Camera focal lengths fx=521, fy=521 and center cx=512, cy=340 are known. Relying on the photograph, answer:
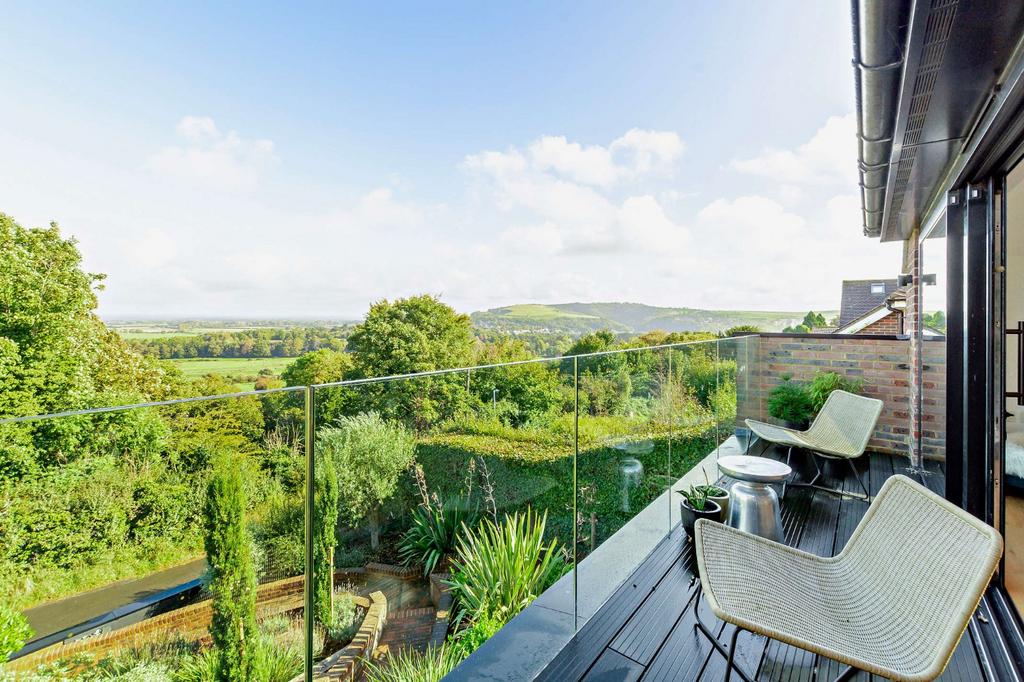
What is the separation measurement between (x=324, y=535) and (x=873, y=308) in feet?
41.2

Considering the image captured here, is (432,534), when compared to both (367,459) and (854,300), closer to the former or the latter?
(367,459)

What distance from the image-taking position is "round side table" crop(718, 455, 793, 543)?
2773 mm

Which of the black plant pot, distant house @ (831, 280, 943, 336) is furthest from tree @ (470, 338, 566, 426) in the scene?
distant house @ (831, 280, 943, 336)

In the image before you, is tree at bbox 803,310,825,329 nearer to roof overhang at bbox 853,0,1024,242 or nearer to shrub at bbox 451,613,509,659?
roof overhang at bbox 853,0,1024,242

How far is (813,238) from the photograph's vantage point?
21578 millimetres

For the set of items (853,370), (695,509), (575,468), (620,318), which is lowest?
(695,509)

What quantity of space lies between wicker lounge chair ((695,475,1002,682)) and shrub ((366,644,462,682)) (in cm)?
91

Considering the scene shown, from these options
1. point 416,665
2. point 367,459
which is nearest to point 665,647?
point 416,665

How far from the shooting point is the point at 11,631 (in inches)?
39.1

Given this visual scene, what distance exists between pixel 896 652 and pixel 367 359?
49.1 feet

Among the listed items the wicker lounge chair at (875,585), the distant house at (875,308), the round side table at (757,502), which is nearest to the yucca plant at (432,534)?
the wicker lounge chair at (875,585)

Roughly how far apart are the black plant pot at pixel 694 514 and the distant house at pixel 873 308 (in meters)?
3.72

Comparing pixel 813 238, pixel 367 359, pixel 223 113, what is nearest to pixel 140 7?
pixel 223 113

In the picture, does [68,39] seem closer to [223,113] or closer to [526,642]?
[223,113]
